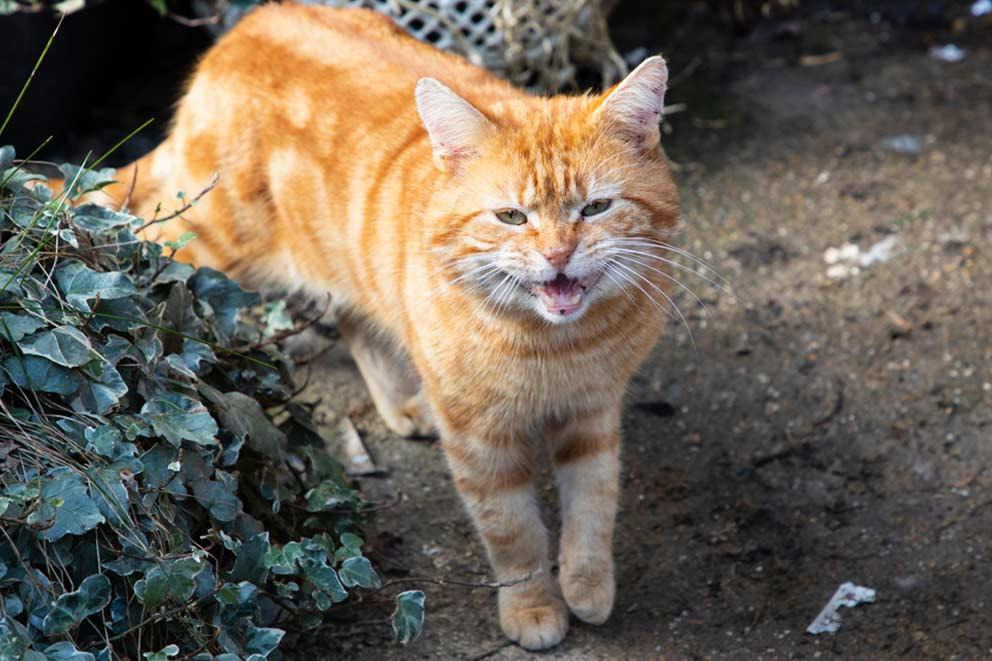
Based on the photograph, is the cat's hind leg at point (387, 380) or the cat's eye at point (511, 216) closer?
the cat's eye at point (511, 216)

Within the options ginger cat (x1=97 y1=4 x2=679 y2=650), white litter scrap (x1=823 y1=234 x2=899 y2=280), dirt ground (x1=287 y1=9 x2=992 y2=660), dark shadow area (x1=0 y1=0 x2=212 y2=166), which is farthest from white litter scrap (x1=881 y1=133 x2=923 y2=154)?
dark shadow area (x1=0 y1=0 x2=212 y2=166)

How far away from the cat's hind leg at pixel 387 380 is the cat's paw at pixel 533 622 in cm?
86

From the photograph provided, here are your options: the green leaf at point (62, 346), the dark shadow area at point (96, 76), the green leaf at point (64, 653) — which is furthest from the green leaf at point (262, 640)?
the dark shadow area at point (96, 76)

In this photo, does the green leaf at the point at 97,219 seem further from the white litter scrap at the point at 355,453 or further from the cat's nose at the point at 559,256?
the white litter scrap at the point at 355,453

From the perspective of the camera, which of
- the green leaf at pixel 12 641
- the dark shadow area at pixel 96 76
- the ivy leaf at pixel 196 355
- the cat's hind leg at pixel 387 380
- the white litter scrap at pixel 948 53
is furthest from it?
the white litter scrap at pixel 948 53

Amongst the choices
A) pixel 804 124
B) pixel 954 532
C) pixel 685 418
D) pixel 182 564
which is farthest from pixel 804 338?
pixel 182 564

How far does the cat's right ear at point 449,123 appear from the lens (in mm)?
2535

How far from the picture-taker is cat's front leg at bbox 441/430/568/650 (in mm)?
2869

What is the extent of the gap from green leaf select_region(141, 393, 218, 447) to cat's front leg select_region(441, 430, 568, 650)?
0.67 meters

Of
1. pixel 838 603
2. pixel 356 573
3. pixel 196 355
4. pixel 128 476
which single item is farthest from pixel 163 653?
pixel 838 603

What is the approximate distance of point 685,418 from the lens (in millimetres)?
3689

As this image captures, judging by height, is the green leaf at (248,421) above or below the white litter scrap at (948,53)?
above

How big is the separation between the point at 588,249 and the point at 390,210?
2.39ft

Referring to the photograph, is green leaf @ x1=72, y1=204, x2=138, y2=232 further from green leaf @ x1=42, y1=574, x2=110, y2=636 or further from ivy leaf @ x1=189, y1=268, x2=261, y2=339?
green leaf @ x1=42, y1=574, x2=110, y2=636
